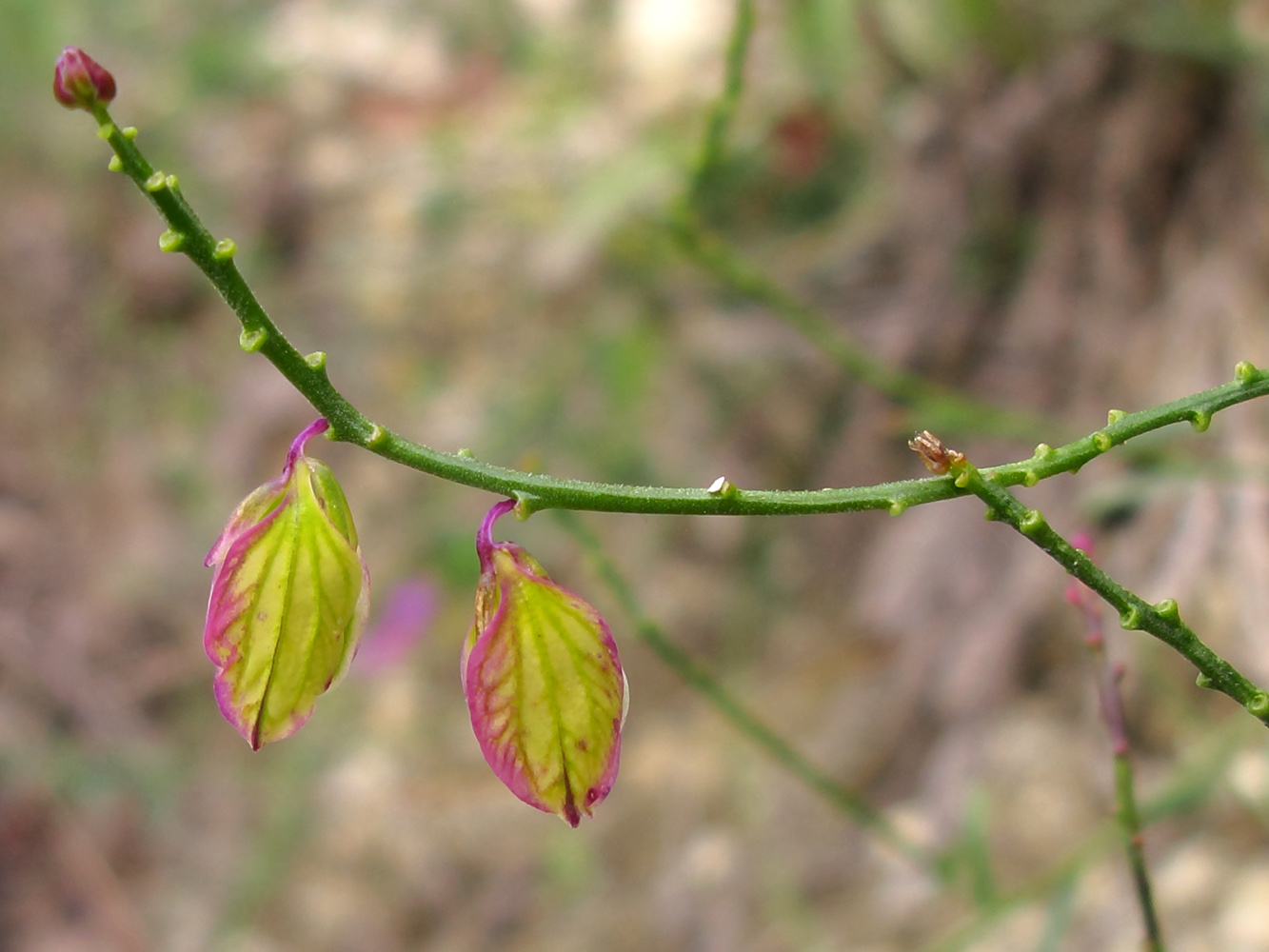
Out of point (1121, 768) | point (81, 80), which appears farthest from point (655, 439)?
point (81, 80)

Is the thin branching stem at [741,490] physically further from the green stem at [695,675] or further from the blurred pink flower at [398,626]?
the blurred pink flower at [398,626]

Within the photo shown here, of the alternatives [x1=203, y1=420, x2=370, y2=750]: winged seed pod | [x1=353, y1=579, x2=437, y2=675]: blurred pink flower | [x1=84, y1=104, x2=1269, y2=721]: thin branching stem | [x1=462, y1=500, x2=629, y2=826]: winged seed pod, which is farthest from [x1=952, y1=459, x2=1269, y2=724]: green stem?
[x1=353, y1=579, x2=437, y2=675]: blurred pink flower

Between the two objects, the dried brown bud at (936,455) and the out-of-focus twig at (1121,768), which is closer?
the dried brown bud at (936,455)

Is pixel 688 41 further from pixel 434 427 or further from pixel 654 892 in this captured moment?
pixel 654 892

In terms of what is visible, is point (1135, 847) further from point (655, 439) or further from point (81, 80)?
point (655, 439)

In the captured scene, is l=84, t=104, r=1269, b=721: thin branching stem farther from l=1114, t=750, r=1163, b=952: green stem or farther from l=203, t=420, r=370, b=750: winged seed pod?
l=1114, t=750, r=1163, b=952: green stem

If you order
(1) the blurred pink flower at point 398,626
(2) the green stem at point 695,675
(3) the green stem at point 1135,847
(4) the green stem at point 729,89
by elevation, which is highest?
(1) the blurred pink flower at point 398,626

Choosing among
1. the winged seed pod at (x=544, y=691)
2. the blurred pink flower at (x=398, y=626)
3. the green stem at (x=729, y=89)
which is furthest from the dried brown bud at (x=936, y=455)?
the blurred pink flower at (x=398, y=626)
